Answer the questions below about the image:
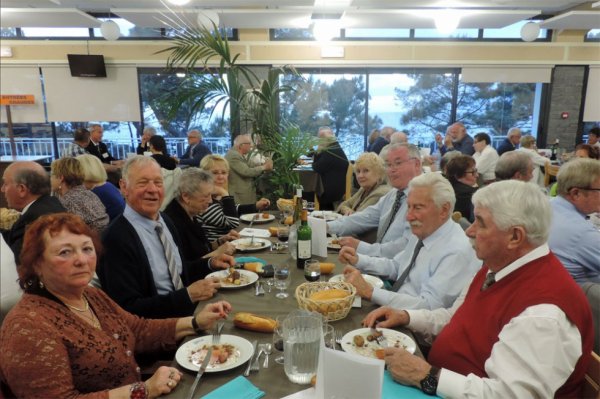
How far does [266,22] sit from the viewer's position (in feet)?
21.8

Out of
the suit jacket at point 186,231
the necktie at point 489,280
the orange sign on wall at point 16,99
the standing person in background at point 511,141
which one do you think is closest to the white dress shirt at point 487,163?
the standing person in background at point 511,141

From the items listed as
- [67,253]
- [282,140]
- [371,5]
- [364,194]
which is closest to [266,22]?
[371,5]

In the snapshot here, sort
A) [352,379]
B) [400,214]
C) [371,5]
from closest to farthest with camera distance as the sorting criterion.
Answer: [352,379], [400,214], [371,5]

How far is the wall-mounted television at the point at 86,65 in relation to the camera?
297 inches

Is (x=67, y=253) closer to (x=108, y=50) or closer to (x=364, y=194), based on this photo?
(x=364, y=194)

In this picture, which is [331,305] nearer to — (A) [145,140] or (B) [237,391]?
(B) [237,391]

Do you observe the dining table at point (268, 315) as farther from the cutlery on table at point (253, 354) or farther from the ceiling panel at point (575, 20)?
the ceiling panel at point (575, 20)

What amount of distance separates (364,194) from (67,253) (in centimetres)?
295

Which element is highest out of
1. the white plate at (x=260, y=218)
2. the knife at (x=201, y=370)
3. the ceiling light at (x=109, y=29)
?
the ceiling light at (x=109, y=29)

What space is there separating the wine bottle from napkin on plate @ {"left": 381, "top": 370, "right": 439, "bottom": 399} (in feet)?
3.60

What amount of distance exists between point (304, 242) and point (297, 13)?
188 inches

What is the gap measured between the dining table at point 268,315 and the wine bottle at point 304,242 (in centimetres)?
6

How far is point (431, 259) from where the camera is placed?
1.94 metres

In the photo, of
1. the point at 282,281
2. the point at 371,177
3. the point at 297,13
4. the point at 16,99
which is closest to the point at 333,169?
the point at 371,177
